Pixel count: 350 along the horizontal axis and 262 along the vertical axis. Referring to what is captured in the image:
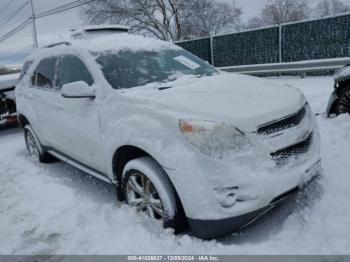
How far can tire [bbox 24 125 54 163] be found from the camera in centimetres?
571

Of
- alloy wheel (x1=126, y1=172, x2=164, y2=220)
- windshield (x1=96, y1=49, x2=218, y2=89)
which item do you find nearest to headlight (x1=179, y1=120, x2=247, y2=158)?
alloy wheel (x1=126, y1=172, x2=164, y2=220)

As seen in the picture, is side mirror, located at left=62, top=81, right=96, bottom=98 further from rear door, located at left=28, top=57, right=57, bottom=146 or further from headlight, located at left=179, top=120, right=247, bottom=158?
headlight, located at left=179, top=120, right=247, bottom=158

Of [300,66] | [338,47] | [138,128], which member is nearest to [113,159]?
[138,128]

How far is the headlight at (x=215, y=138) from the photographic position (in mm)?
2766

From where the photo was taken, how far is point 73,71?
4348 mm

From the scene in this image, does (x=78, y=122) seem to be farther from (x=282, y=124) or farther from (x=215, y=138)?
(x=282, y=124)

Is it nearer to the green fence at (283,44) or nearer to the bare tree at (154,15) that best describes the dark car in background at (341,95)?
the green fence at (283,44)

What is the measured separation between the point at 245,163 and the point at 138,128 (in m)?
1.02

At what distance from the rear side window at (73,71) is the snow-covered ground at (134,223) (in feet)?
4.61

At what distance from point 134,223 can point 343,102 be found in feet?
13.0

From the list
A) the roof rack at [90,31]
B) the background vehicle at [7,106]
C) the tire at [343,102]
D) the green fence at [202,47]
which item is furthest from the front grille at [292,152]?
the green fence at [202,47]

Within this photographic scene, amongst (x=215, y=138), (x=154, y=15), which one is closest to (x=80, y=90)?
(x=215, y=138)

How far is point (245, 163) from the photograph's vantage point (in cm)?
277

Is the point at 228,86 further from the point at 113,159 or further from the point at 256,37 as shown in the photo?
the point at 256,37
